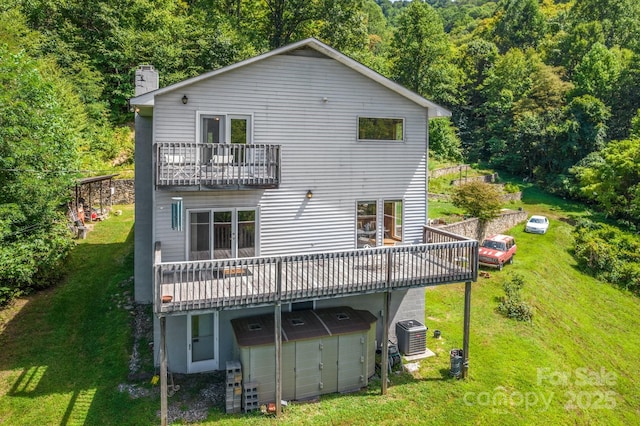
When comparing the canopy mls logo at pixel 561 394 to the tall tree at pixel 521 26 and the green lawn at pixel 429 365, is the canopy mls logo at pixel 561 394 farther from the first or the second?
the tall tree at pixel 521 26

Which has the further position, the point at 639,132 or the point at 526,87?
the point at 526,87

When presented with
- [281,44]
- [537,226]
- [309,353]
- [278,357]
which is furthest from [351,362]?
[281,44]

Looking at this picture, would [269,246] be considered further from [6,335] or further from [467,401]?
[6,335]

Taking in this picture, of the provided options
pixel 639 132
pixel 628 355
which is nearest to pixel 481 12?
pixel 639 132

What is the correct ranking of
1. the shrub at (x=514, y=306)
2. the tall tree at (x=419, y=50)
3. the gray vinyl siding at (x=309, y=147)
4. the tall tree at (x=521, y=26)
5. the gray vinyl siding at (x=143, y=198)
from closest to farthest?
the gray vinyl siding at (x=309, y=147)
the gray vinyl siding at (x=143, y=198)
the shrub at (x=514, y=306)
the tall tree at (x=419, y=50)
the tall tree at (x=521, y=26)

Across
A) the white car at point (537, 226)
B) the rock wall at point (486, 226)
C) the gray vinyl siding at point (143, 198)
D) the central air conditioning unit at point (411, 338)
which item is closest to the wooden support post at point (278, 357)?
the central air conditioning unit at point (411, 338)

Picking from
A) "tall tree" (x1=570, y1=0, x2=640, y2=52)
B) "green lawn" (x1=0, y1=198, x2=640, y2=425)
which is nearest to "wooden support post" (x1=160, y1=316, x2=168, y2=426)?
"green lawn" (x1=0, y1=198, x2=640, y2=425)
